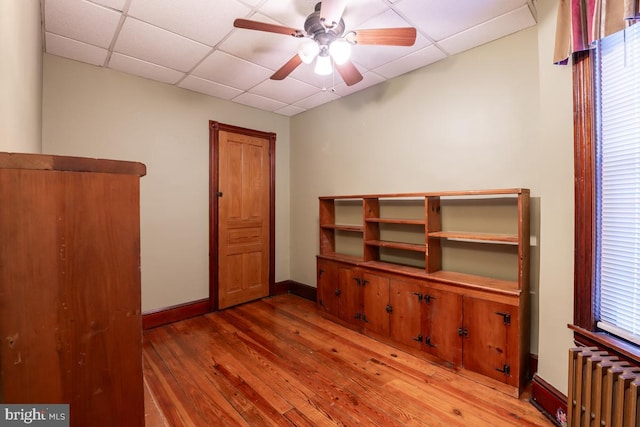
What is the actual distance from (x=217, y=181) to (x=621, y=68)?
3723 millimetres

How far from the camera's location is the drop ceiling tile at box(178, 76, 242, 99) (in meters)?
3.27

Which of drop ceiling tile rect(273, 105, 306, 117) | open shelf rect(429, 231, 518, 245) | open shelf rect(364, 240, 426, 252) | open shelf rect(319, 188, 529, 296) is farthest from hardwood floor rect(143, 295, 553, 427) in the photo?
drop ceiling tile rect(273, 105, 306, 117)

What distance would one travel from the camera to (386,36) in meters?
1.92

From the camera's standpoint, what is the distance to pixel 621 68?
150cm

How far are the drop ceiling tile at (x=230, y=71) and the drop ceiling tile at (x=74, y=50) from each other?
2.73 ft

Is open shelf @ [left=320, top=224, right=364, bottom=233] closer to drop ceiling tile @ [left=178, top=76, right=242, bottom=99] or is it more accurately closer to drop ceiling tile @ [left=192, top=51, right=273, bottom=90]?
drop ceiling tile @ [left=192, top=51, right=273, bottom=90]

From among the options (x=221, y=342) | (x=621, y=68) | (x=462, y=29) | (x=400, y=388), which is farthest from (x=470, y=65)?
(x=221, y=342)

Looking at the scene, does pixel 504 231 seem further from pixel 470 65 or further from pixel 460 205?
pixel 470 65

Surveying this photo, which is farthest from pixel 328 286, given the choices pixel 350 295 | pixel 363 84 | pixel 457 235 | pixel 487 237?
pixel 363 84

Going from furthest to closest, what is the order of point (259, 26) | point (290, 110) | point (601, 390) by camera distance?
point (290, 110)
point (259, 26)
point (601, 390)

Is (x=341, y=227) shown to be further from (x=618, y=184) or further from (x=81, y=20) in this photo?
(x=81, y=20)

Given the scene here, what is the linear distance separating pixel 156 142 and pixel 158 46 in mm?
1090

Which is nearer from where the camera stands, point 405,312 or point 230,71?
point 405,312

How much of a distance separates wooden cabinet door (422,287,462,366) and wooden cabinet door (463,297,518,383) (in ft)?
0.21
